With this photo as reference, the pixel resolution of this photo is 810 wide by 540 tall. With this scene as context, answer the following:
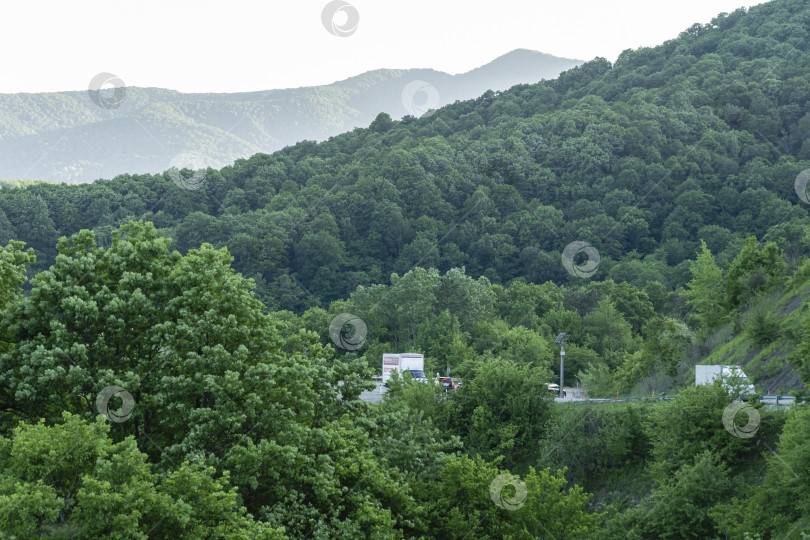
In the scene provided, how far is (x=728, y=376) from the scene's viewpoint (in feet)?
120

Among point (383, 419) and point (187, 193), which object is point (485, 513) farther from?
point (187, 193)

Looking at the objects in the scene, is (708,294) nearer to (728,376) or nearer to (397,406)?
(728,376)

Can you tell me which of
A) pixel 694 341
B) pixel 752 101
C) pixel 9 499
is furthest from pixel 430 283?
pixel 752 101

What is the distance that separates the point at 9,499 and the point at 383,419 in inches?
640

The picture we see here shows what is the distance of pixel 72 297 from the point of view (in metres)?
26.7

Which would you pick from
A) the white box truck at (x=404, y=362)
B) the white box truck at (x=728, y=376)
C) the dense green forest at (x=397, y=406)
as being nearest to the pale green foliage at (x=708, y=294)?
the dense green forest at (x=397, y=406)

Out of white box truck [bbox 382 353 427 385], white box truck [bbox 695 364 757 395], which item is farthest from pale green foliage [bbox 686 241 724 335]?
white box truck [bbox 382 353 427 385]

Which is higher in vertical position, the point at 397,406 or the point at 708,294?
the point at 708,294

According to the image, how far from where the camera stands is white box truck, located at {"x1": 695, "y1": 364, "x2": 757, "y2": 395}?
3516 centimetres

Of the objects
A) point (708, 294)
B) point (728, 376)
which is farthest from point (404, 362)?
point (728, 376)

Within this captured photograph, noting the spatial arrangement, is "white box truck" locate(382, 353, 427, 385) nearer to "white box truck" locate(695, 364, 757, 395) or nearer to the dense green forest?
the dense green forest

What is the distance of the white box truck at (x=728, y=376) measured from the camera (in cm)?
3516

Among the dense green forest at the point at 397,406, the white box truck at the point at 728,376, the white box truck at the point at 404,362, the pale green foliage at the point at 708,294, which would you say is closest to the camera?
the dense green forest at the point at 397,406

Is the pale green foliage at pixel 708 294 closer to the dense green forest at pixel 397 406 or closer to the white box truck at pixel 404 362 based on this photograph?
the dense green forest at pixel 397 406
